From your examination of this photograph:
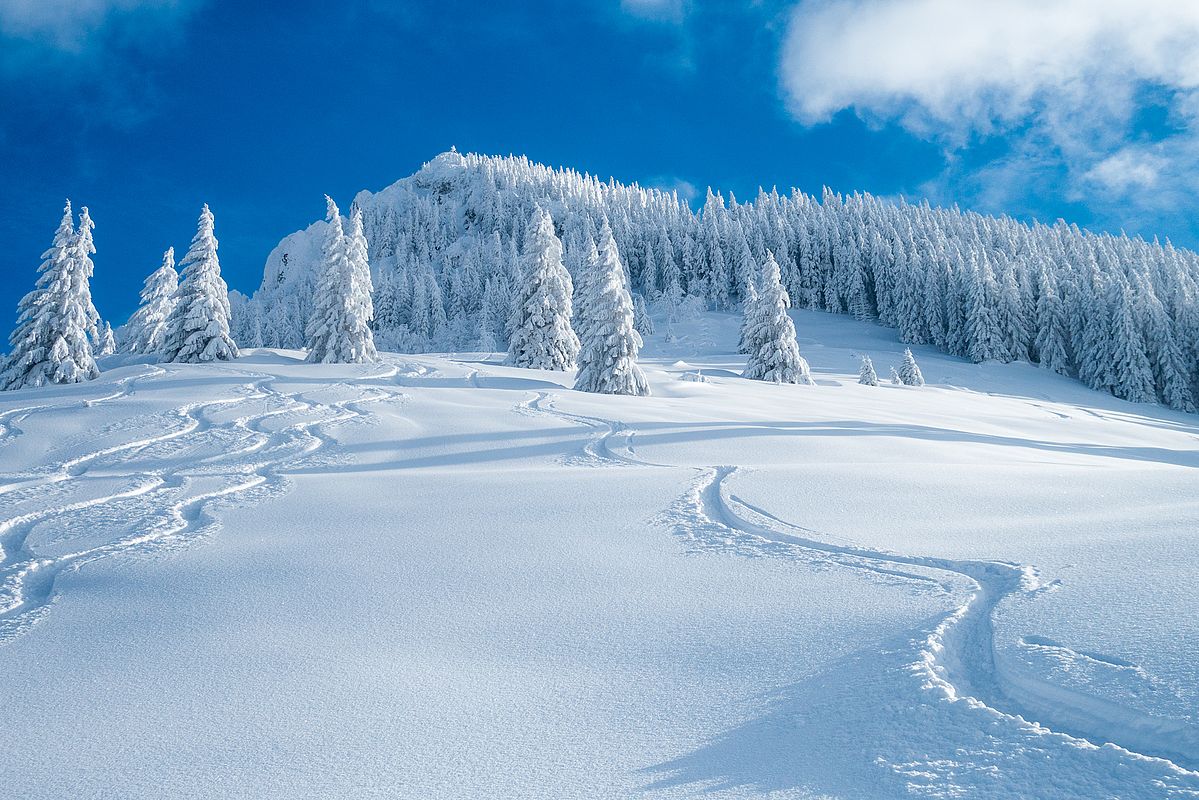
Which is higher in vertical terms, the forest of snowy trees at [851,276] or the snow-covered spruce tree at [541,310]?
the forest of snowy trees at [851,276]

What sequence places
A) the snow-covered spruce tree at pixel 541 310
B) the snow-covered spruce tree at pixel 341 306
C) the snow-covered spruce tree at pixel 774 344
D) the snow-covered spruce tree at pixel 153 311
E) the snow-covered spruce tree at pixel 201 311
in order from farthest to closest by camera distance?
1. the snow-covered spruce tree at pixel 153 311
2. the snow-covered spruce tree at pixel 774 344
3. the snow-covered spruce tree at pixel 541 310
4. the snow-covered spruce tree at pixel 341 306
5. the snow-covered spruce tree at pixel 201 311

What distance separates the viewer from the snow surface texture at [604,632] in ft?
8.00

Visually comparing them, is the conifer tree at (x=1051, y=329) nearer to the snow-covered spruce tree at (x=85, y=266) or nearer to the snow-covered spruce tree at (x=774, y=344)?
the snow-covered spruce tree at (x=774, y=344)

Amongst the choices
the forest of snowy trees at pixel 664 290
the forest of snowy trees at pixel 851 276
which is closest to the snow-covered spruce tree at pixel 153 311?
the forest of snowy trees at pixel 664 290

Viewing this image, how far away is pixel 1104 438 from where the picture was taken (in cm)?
1984

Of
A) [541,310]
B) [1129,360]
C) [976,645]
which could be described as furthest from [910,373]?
[976,645]

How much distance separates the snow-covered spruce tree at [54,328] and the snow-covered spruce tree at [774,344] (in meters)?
33.9

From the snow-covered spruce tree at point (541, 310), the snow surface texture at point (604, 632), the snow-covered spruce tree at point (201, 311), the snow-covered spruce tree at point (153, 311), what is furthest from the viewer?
the snow-covered spruce tree at point (153, 311)

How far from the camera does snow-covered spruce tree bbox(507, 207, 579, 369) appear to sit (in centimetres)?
3522

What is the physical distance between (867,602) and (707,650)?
108cm

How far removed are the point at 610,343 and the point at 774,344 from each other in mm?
15181

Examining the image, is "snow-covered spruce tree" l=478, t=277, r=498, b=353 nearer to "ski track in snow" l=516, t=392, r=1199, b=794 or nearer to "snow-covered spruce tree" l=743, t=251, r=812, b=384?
"snow-covered spruce tree" l=743, t=251, r=812, b=384

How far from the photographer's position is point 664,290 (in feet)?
355

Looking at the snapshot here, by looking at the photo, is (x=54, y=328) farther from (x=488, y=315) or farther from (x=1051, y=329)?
(x=1051, y=329)
